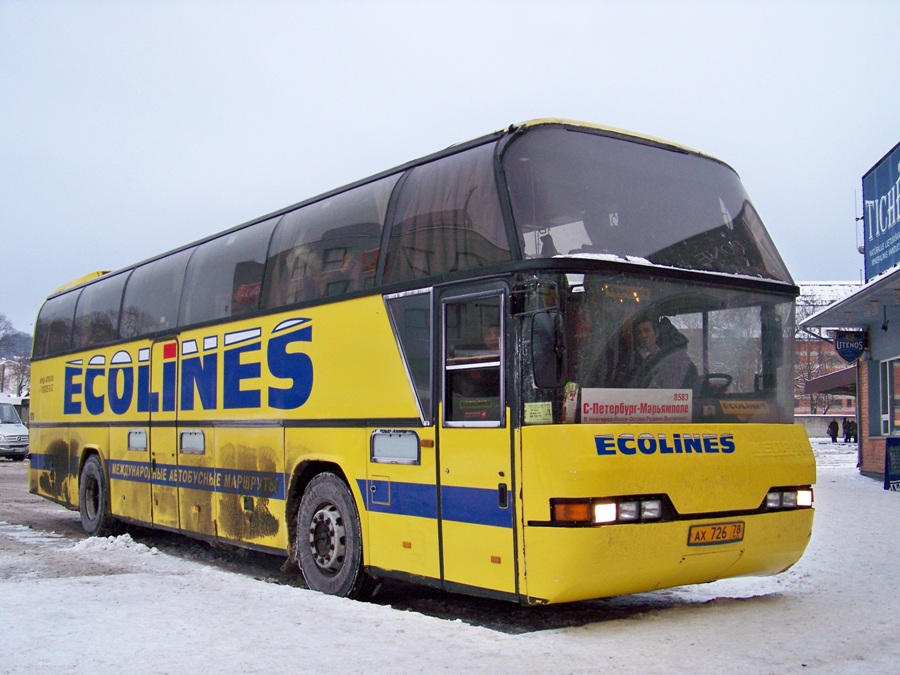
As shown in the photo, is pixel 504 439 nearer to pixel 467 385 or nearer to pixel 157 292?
pixel 467 385

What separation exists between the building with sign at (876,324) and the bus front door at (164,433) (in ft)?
40.6

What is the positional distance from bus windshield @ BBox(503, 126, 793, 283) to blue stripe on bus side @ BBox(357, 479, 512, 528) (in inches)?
69.7

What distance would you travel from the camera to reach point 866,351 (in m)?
22.9

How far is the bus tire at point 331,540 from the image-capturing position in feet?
27.7

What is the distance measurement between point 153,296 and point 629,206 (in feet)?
25.0

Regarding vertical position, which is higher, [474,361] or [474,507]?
[474,361]

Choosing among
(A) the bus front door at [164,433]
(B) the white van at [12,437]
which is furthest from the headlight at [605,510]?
(B) the white van at [12,437]

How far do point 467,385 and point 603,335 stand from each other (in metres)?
1.13

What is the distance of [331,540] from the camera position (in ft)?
28.9

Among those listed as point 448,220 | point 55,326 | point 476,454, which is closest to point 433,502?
point 476,454

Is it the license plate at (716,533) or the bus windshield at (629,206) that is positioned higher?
the bus windshield at (629,206)

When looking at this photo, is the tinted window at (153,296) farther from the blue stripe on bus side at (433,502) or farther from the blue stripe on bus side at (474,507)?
the blue stripe on bus side at (474,507)

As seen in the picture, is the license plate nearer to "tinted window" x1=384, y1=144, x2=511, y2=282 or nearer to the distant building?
"tinted window" x1=384, y1=144, x2=511, y2=282

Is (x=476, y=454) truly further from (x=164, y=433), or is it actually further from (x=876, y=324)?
(x=876, y=324)
